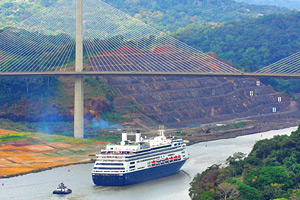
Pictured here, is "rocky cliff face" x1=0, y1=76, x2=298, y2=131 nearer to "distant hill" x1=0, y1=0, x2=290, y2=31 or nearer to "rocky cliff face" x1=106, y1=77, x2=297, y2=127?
"rocky cliff face" x1=106, y1=77, x2=297, y2=127

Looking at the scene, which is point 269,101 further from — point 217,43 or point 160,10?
point 160,10

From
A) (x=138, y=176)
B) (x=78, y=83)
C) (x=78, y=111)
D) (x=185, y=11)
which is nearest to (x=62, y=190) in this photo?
(x=138, y=176)

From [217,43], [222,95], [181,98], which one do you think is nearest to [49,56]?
[181,98]

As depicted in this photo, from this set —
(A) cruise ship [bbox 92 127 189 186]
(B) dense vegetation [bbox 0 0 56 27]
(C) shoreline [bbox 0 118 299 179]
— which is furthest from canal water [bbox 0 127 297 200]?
(B) dense vegetation [bbox 0 0 56 27]

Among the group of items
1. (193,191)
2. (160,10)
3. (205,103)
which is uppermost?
(160,10)

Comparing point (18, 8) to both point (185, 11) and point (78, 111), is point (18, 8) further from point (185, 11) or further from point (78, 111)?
point (78, 111)
